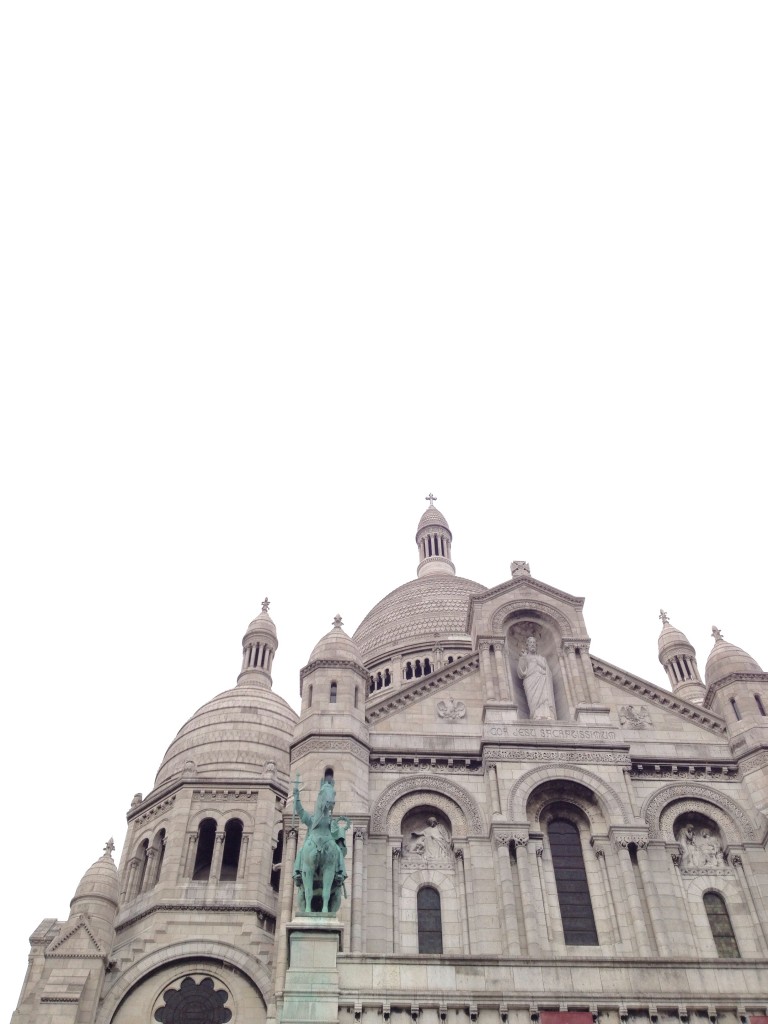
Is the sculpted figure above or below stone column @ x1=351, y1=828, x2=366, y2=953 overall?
above

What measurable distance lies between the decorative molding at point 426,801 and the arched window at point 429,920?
1.65 metres

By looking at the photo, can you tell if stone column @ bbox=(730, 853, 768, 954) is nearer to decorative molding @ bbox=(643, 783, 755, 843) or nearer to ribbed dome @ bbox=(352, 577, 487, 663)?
decorative molding @ bbox=(643, 783, 755, 843)

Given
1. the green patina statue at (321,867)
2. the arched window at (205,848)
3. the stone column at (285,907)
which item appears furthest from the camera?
the arched window at (205,848)

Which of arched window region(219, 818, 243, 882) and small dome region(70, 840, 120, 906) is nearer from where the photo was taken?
small dome region(70, 840, 120, 906)

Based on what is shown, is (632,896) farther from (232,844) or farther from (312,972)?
(232,844)

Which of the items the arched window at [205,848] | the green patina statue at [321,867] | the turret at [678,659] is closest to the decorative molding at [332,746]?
the green patina statue at [321,867]

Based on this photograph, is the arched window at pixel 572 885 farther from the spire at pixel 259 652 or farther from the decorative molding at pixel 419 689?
the spire at pixel 259 652

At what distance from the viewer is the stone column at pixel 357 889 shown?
22.0 meters

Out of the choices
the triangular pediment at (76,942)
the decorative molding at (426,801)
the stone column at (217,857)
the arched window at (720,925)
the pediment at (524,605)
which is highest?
the pediment at (524,605)

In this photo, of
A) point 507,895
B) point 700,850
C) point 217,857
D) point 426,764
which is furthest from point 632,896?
point 217,857

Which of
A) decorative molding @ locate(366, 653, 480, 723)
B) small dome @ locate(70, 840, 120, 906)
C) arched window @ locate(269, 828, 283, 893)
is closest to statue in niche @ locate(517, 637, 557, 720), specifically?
decorative molding @ locate(366, 653, 480, 723)

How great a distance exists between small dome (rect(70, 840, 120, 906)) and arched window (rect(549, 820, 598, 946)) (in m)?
14.3

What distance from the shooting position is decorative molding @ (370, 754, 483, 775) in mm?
26031

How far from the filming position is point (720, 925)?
23891mm
